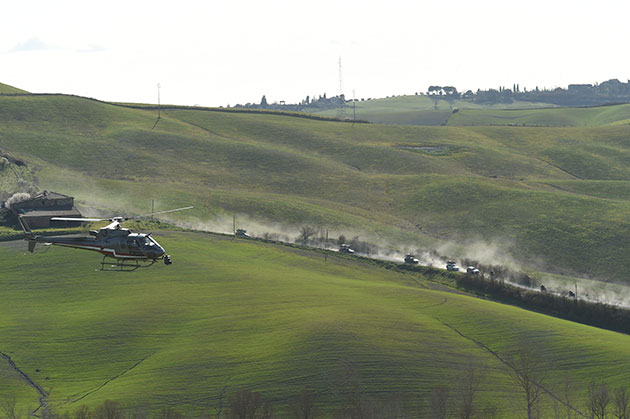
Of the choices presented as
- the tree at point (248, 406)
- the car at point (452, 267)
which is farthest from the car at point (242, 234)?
the tree at point (248, 406)

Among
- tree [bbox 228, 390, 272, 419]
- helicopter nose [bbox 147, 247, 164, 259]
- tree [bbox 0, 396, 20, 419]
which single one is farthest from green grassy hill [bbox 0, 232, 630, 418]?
helicopter nose [bbox 147, 247, 164, 259]

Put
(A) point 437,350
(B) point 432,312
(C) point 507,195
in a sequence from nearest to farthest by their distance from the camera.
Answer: (A) point 437,350 → (B) point 432,312 → (C) point 507,195

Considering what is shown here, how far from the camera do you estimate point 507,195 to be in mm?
190625

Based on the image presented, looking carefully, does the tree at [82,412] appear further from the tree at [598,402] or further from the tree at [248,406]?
the tree at [598,402]

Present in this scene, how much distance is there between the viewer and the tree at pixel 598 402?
7956 cm

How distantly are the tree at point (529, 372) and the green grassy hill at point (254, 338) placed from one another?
3.04 ft

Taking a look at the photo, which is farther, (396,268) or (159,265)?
(396,268)

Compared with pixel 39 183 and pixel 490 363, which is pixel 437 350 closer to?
pixel 490 363

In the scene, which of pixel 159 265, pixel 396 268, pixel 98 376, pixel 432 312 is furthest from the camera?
pixel 396 268

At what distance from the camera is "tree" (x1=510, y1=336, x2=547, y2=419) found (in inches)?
3250

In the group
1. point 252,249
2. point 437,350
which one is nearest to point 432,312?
point 437,350

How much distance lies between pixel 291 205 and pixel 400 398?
99.5 metres

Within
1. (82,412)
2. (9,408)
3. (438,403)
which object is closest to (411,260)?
(438,403)

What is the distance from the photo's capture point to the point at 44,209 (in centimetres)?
14950
